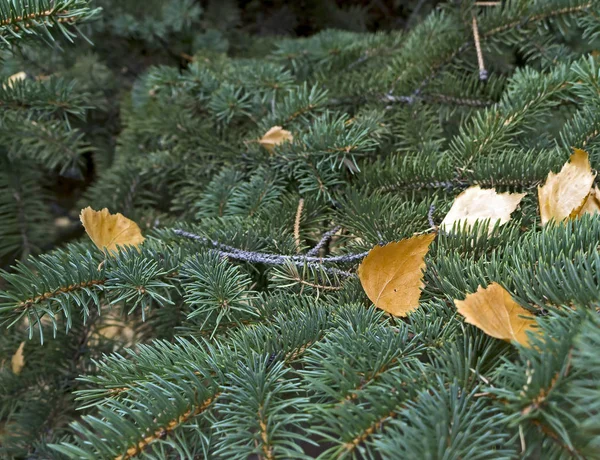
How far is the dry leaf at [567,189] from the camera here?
0.41 metres

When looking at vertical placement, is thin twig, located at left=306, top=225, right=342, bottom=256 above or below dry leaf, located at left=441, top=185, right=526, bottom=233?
below

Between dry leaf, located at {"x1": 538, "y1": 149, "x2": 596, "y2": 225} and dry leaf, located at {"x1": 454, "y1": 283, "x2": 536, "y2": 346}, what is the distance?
14 centimetres

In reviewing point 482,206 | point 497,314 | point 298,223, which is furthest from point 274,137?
point 497,314

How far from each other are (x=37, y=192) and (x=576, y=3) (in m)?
0.94

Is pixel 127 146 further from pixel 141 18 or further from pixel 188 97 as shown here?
pixel 141 18

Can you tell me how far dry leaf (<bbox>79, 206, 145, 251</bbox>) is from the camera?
18.7 inches

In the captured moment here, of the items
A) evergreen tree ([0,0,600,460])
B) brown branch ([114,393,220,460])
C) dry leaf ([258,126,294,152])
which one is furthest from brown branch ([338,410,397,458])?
dry leaf ([258,126,294,152])

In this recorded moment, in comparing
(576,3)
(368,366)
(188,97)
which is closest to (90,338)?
(188,97)

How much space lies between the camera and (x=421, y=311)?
0.36 metres

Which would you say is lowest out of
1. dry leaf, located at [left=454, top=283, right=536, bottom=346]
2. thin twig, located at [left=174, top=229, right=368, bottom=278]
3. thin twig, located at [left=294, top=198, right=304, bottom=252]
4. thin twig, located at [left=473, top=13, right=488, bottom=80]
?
thin twig, located at [left=294, top=198, right=304, bottom=252]

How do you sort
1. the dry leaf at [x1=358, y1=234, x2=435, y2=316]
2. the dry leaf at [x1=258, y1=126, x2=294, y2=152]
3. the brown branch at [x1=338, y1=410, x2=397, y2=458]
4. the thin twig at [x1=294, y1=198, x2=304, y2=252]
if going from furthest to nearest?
the dry leaf at [x1=258, y1=126, x2=294, y2=152] → the thin twig at [x1=294, y1=198, x2=304, y2=252] → the dry leaf at [x1=358, y1=234, x2=435, y2=316] → the brown branch at [x1=338, y1=410, x2=397, y2=458]

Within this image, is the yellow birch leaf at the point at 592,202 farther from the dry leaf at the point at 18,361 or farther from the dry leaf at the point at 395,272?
the dry leaf at the point at 18,361

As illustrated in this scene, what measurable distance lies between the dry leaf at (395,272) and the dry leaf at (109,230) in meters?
0.23

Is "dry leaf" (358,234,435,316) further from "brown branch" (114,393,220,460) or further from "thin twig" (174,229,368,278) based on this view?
"brown branch" (114,393,220,460)
